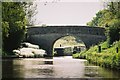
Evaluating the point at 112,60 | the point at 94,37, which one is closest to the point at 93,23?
the point at 94,37

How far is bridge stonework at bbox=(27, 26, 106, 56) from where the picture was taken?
69.8 metres

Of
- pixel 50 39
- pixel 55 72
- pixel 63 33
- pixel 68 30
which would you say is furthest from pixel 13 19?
pixel 50 39

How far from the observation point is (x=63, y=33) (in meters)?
71.1

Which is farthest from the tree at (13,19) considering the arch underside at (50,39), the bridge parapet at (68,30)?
the arch underside at (50,39)

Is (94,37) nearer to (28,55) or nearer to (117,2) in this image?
(28,55)

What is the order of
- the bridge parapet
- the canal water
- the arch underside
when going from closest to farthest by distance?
the canal water → the bridge parapet → the arch underside

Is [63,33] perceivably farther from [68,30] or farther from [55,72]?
[55,72]

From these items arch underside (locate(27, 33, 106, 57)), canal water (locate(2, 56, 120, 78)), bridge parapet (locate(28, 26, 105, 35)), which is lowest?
canal water (locate(2, 56, 120, 78))

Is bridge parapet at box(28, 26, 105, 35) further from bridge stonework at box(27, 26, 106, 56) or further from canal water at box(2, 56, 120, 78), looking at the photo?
canal water at box(2, 56, 120, 78)

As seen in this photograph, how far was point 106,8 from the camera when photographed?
136 ft

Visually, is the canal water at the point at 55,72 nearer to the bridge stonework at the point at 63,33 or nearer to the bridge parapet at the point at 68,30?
the bridge parapet at the point at 68,30

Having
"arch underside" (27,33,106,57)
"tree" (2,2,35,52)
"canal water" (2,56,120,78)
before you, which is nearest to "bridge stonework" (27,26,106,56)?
"arch underside" (27,33,106,57)

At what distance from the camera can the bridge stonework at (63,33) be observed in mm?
69750

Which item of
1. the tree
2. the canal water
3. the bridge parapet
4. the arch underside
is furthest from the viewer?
the arch underside
